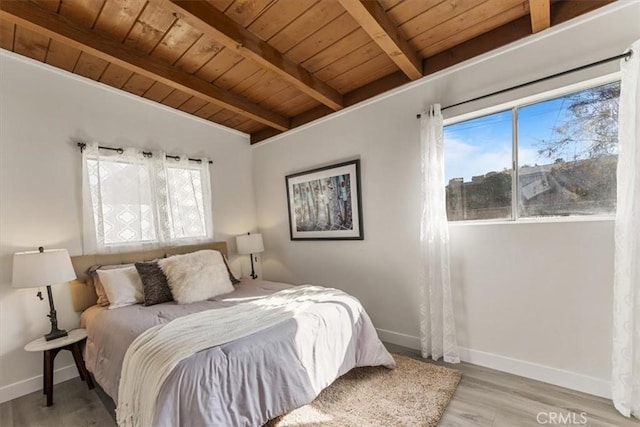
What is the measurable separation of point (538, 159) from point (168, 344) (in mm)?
2752

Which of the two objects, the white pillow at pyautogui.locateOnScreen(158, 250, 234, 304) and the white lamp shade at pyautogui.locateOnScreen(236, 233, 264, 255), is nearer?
the white pillow at pyautogui.locateOnScreen(158, 250, 234, 304)

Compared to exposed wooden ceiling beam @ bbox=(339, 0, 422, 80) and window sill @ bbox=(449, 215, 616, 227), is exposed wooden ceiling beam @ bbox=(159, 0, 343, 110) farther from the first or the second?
window sill @ bbox=(449, 215, 616, 227)

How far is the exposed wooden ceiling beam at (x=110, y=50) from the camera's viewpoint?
1.95 meters

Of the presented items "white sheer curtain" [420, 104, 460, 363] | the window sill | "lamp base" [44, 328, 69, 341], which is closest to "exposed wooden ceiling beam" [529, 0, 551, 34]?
"white sheer curtain" [420, 104, 460, 363]

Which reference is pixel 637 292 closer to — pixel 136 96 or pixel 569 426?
pixel 569 426

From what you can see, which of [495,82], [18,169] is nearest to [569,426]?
[495,82]

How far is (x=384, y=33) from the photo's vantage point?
6.48 feet

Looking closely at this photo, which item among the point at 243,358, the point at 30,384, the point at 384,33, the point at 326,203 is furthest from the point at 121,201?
the point at 384,33

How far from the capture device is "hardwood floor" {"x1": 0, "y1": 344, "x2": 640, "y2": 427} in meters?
1.74

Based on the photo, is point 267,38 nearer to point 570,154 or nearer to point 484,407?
point 570,154

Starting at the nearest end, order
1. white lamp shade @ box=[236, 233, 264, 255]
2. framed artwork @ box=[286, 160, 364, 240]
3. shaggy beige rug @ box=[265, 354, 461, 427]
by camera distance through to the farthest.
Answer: shaggy beige rug @ box=[265, 354, 461, 427]
framed artwork @ box=[286, 160, 364, 240]
white lamp shade @ box=[236, 233, 264, 255]

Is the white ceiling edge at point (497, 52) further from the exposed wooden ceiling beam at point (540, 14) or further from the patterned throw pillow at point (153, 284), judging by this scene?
the patterned throw pillow at point (153, 284)

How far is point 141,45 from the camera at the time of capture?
7.68 ft

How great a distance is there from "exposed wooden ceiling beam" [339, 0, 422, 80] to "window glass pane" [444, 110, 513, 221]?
640mm
